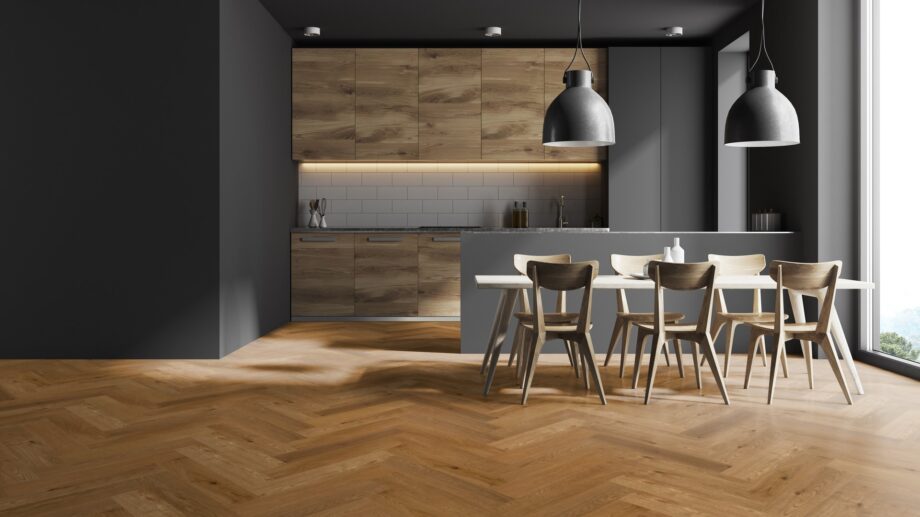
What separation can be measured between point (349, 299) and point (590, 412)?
4553mm

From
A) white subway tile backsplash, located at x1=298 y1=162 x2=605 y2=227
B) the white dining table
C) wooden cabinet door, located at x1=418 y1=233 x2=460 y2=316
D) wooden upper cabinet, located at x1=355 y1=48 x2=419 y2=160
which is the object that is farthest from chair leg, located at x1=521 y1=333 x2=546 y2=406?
white subway tile backsplash, located at x1=298 y1=162 x2=605 y2=227

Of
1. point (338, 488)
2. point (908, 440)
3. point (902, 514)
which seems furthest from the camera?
point (908, 440)

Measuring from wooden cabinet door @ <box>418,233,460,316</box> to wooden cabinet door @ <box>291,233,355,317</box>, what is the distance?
756 mm

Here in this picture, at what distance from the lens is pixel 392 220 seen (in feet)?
28.5

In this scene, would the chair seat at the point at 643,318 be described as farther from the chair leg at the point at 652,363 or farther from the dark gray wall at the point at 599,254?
the dark gray wall at the point at 599,254

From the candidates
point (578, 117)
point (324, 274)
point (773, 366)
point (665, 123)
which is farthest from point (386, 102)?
point (773, 366)

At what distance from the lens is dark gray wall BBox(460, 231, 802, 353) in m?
6.09

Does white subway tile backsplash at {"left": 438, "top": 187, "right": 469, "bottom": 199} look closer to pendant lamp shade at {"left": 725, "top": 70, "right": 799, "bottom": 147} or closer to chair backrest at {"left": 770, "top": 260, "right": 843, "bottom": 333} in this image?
pendant lamp shade at {"left": 725, "top": 70, "right": 799, "bottom": 147}

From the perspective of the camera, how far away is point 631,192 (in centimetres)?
810

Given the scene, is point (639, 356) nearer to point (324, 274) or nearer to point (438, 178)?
point (324, 274)

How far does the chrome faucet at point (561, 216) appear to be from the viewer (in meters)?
8.37

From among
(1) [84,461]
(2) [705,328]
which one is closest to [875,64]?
(2) [705,328]

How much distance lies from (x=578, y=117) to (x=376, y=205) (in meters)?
4.48

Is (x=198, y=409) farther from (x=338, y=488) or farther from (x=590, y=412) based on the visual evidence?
(x=590, y=412)
